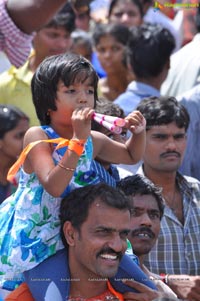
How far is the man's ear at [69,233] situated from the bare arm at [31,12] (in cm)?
188

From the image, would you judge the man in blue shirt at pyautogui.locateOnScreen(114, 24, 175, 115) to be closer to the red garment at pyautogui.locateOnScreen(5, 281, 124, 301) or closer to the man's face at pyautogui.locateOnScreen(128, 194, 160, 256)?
the man's face at pyautogui.locateOnScreen(128, 194, 160, 256)

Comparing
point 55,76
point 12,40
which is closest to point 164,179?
point 12,40

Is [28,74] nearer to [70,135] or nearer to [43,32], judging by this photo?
[43,32]

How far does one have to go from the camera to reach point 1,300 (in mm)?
4391

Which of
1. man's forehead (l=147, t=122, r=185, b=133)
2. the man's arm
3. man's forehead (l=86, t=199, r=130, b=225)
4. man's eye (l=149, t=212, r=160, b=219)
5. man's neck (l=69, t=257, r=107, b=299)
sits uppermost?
man's forehead (l=86, t=199, r=130, b=225)

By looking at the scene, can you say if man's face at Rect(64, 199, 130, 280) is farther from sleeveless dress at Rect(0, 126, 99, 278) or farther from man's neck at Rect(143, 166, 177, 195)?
man's neck at Rect(143, 166, 177, 195)

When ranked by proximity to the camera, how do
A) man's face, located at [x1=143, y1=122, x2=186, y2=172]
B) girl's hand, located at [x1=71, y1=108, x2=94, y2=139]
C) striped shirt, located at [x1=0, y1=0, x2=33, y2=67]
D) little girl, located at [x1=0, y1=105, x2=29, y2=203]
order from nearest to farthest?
1. girl's hand, located at [x1=71, y1=108, x2=94, y2=139]
2. man's face, located at [x1=143, y1=122, x2=186, y2=172]
3. striped shirt, located at [x1=0, y1=0, x2=33, y2=67]
4. little girl, located at [x1=0, y1=105, x2=29, y2=203]

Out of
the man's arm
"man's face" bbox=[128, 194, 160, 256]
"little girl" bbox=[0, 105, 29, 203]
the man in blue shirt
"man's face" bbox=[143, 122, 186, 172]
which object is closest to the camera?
"man's face" bbox=[128, 194, 160, 256]

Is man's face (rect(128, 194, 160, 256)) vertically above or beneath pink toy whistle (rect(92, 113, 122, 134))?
beneath

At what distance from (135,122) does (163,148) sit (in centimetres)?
152

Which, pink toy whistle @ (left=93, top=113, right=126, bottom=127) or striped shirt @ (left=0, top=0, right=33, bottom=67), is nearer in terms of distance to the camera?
pink toy whistle @ (left=93, top=113, right=126, bottom=127)

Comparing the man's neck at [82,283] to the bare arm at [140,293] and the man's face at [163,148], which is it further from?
the man's face at [163,148]

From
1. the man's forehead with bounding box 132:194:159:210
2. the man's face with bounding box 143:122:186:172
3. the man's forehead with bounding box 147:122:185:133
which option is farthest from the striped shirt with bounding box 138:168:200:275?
the man's forehead with bounding box 132:194:159:210

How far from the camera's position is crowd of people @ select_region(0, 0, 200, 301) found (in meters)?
4.10
